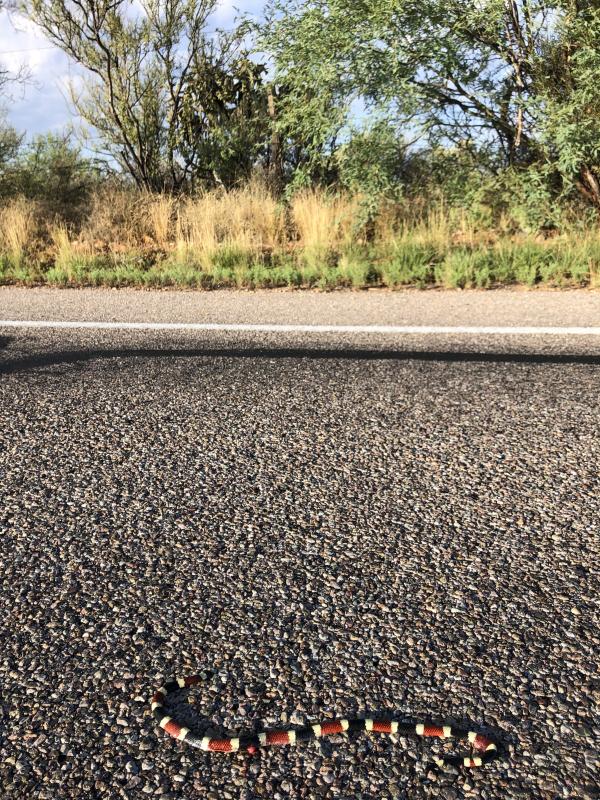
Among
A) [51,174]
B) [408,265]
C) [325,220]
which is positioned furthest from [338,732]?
[51,174]

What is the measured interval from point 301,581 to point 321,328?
12.3 feet

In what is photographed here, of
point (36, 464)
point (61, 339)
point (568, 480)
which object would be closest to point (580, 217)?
point (61, 339)

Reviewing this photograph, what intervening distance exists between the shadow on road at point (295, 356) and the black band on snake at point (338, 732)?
10.7ft

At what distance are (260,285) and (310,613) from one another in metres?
6.26

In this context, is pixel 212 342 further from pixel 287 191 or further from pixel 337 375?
pixel 287 191

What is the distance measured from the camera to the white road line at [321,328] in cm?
558

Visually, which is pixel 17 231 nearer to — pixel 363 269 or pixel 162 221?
pixel 162 221

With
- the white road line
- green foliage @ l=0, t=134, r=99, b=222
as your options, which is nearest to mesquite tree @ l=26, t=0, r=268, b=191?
green foliage @ l=0, t=134, r=99, b=222

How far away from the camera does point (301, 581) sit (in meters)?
2.27

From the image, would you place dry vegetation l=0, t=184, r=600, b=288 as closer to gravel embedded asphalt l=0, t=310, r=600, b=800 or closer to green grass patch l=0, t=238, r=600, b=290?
green grass patch l=0, t=238, r=600, b=290

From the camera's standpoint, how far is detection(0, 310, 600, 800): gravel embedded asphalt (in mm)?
1629

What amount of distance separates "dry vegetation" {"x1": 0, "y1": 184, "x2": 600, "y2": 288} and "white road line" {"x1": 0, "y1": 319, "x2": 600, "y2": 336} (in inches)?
79.6

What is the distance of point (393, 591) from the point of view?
2205 mm

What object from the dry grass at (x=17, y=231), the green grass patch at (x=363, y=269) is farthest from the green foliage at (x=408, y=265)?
the dry grass at (x=17, y=231)
